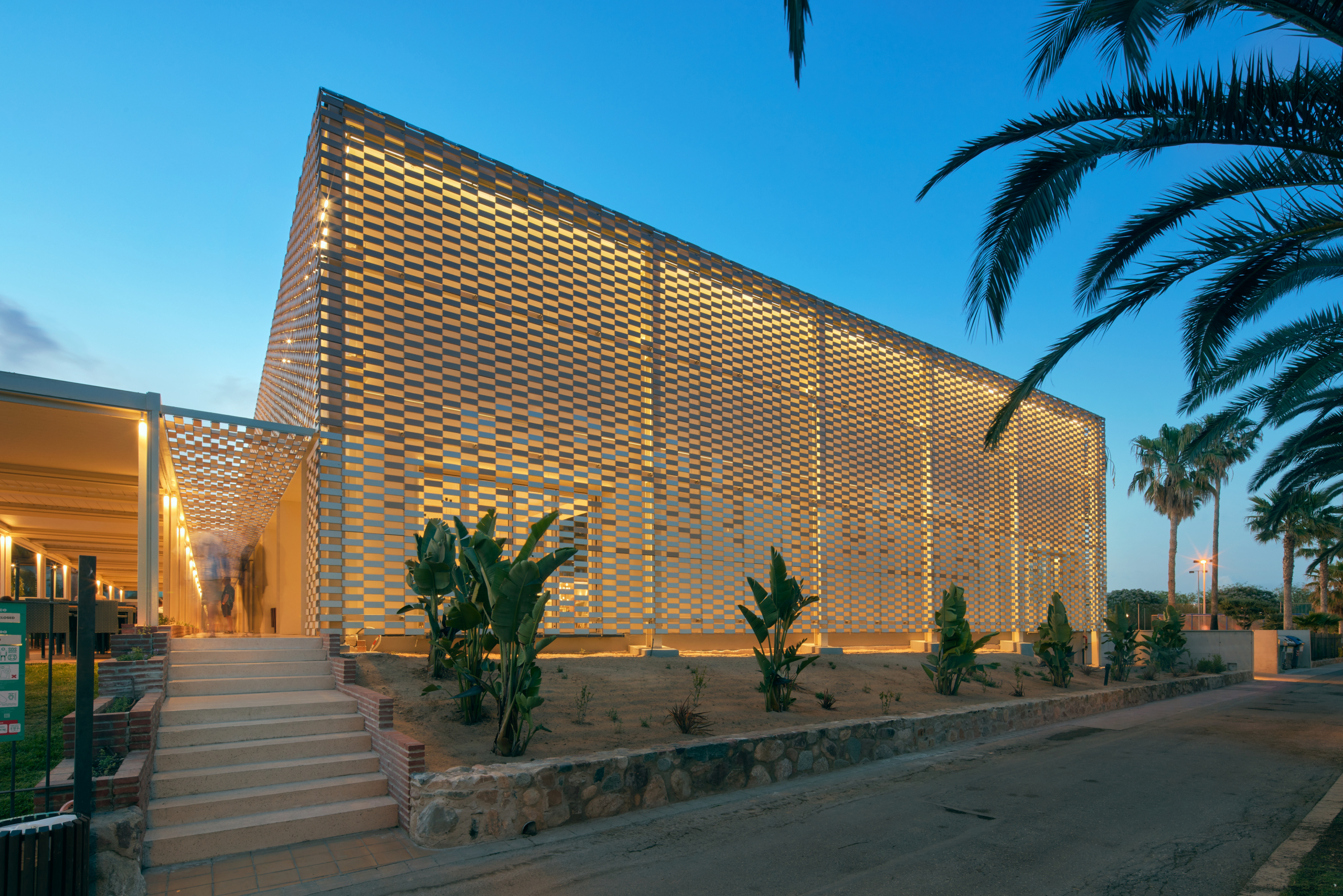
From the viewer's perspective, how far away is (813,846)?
6414mm

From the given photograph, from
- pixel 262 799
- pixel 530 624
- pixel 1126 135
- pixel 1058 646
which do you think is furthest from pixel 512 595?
pixel 1058 646

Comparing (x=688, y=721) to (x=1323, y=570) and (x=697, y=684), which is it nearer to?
(x=697, y=684)

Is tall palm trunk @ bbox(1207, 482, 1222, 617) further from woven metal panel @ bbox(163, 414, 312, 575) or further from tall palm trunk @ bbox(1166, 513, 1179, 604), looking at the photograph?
woven metal panel @ bbox(163, 414, 312, 575)

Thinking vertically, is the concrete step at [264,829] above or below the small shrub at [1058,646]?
above

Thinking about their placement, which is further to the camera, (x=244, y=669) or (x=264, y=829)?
(x=244, y=669)

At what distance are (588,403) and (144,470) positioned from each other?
7442 millimetres

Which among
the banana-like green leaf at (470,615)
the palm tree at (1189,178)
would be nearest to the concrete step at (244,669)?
the banana-like green leaf at (470,615)

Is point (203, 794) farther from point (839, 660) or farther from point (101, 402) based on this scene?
point (839, 660)

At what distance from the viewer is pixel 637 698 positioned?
10.3 metres

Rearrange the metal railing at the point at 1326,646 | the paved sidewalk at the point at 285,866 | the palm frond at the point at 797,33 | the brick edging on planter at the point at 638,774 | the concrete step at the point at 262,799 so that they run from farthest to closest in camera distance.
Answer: the metal railing at the point at 1326,646, the brick edging on planter at the point at 638,774, the concrete step at the point at 262,799, the paved sidewalk at the point at 285,866, the palm frond at the point at 797,33

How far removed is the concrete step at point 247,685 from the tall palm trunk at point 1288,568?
44.9 m

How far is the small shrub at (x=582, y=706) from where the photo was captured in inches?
350

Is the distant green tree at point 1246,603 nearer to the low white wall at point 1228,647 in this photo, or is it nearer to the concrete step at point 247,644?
the low white wall at point 1228,647

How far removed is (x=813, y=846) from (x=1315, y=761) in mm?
8590
